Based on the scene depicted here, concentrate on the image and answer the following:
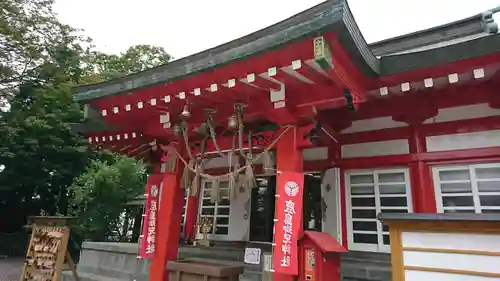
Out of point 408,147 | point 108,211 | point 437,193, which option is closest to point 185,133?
point 408,147

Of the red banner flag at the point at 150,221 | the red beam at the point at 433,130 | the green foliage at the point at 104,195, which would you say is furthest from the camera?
the green foliage at the point at 104,195

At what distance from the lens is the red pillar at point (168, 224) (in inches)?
213

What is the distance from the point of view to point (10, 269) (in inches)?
461

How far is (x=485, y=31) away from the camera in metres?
6.19

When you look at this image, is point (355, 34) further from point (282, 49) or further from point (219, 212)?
point (219, 212)

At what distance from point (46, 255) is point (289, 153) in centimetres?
541

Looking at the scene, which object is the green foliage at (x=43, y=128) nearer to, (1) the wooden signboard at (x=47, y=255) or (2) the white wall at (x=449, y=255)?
(1) the wooden signboard at (x=47, y=255)

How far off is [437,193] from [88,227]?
37.4 feet

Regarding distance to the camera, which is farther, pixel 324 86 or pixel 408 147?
pixel 408 147

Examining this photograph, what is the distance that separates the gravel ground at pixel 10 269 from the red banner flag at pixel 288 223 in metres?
9.72

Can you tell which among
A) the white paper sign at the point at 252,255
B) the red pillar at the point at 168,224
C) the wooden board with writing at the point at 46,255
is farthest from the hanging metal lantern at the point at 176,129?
the wooden board with writing at the point at 46,255

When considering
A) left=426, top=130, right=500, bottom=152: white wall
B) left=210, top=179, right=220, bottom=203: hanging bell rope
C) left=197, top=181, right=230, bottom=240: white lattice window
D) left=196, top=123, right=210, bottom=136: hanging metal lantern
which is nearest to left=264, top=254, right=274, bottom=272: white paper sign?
left=210, top=179, right=220, bottom=203: hanging bell rope

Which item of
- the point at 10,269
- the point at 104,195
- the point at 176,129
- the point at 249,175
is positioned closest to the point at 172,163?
the point at 176,129

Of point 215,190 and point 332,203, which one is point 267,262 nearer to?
point 215,190
